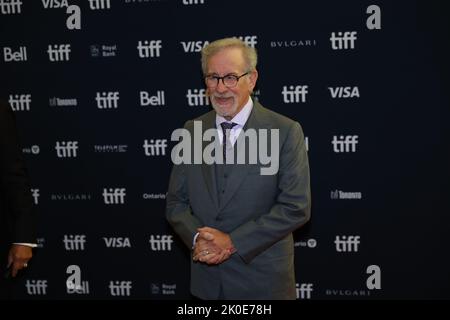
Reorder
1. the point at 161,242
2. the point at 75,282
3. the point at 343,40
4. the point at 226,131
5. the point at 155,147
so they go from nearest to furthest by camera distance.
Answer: the point at 226,131 → the point at 343,40 → the point at 155,147 → the point at 161,242 → the point at 75,282

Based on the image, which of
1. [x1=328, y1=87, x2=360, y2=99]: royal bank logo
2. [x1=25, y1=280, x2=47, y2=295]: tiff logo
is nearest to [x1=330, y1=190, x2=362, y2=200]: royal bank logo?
[x1=328, y1=87, x2=360, y2=99]: royal bank logo

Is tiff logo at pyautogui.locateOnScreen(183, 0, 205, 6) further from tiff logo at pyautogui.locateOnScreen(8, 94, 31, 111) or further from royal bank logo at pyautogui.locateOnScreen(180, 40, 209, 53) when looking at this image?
tiff logo at pyautogui.locateOnScreen(8, 94, 31, 111)

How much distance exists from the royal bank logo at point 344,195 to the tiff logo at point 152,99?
1368mm

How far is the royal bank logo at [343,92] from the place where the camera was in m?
3.38

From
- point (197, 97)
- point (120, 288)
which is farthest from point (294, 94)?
point (120, 288)

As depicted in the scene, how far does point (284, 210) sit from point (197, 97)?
150 cm

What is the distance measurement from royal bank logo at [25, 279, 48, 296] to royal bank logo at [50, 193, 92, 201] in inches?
27.0

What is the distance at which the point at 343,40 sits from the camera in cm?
333

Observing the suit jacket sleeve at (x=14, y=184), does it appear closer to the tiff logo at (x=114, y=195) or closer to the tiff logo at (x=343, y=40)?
the tiff logo at (x=114, y=195)

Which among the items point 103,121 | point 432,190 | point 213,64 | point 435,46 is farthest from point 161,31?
point 432,190

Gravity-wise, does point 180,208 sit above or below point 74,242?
above

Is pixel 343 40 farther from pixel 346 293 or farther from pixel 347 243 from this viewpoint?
pixel 346 293

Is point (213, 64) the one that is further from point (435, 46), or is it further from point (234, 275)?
point (435, 46)

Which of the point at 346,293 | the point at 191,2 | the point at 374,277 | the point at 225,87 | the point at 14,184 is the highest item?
the point at 191,2
